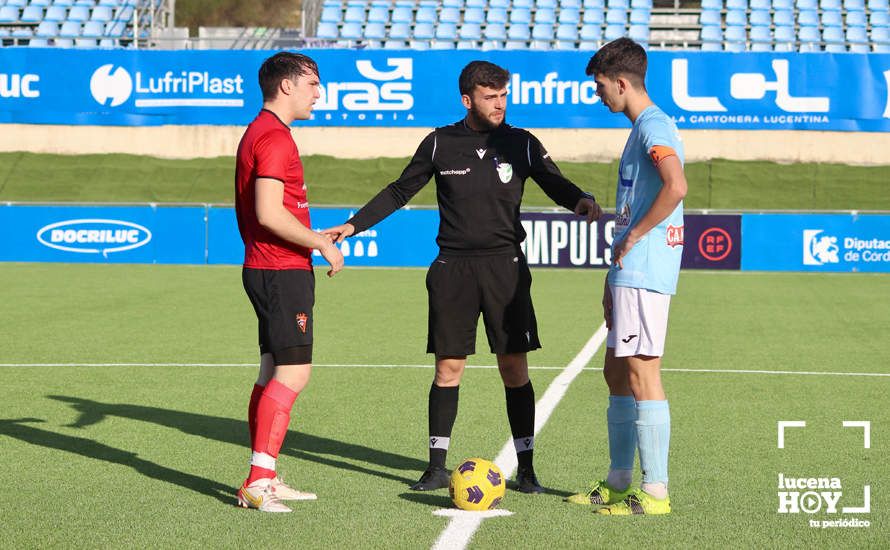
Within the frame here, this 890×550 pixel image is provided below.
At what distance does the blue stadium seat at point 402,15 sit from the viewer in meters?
34.4

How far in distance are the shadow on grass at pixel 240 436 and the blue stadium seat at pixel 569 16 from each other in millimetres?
26715

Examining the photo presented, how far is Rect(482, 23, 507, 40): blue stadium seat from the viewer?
33656 millimetres

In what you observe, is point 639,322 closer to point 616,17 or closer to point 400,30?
point 400,30

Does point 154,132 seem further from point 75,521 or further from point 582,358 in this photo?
point 75,521

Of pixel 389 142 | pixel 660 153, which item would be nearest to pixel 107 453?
pixel 660 153

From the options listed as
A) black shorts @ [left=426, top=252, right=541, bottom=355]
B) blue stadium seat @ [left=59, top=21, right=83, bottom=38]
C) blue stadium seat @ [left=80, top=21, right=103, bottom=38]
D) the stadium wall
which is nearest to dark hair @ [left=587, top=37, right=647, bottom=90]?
black shorts @ [left=426, top=252, right=541, bottom=355]

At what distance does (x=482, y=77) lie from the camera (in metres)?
6.06

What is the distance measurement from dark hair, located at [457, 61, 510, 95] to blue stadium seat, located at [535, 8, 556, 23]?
2873 cm

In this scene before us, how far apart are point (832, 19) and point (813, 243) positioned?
1217 cm

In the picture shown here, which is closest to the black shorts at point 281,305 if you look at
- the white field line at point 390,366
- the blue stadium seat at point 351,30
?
the white field line at point 390,366

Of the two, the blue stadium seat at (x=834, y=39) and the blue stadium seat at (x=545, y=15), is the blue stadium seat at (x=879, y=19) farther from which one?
the blue stadium seat at (x=545, y=15)

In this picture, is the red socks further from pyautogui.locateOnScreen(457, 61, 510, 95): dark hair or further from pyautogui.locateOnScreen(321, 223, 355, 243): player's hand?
pyautogui.locateOnScreen(457, 61, 510, 95): dark hair

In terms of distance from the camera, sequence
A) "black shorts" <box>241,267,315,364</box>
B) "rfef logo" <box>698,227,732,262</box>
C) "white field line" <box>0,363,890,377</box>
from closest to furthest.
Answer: "black shorts" <box>241,267,315,364</box> < "white field line" <box>0,363,890,377</box> < "rfef logo" <box>698,227,732,262</box>

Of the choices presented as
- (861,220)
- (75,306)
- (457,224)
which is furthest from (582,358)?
(861,220)
